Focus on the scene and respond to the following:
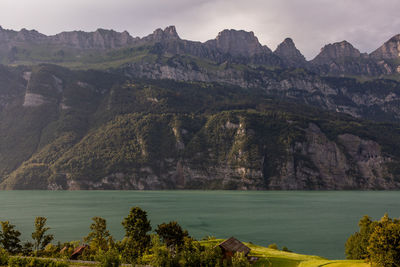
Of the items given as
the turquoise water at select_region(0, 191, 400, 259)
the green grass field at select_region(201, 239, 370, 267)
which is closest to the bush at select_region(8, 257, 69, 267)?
the green grass field at select_region(201, 239, 370, 267)

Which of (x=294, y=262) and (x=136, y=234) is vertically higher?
(x=136, y=234)

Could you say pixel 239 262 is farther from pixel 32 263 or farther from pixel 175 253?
pixel 32 263

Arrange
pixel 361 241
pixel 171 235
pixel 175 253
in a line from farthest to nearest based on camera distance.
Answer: pixel 361 241 < pixel 171 235 < pixel 175 253

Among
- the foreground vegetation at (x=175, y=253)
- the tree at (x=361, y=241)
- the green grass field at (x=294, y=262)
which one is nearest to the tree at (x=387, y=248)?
the foreground vegetation at (x=175, y=253)

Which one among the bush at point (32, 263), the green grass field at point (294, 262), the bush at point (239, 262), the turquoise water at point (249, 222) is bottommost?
the turquoise water at point (249, 222)

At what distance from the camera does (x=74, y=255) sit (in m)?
60.4

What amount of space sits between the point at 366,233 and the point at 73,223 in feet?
286

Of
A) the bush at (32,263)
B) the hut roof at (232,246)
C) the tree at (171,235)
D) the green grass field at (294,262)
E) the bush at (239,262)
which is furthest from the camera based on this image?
the tree at (171,235)

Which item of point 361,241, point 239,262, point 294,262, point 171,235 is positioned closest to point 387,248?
point 294,262

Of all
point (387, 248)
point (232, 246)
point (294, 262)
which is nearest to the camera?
point (387, 248)

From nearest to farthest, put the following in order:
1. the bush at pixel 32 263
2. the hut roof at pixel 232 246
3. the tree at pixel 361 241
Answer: the bush at pixel 32 263
the hut roof at pixel 232 246
the tree at pixel 361 241

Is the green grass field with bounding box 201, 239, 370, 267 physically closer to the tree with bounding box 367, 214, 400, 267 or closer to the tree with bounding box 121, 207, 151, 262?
the tree with bounding box 367, 214, 400, 267

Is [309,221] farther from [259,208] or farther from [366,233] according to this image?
[366,233]

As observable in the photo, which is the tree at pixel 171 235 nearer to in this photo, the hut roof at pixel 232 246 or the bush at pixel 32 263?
the hut roof at pixel 232 246
